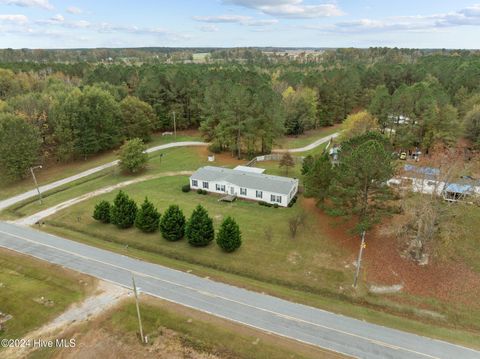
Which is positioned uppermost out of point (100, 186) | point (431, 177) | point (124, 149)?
point (431, 177)

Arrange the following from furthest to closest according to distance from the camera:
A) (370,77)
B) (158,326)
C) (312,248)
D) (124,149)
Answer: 1. (370,77)
2. (124,149)
3. (312,248)
4. (158,326)

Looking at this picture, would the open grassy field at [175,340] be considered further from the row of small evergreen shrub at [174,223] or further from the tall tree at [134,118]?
the tall tree at [134,118]

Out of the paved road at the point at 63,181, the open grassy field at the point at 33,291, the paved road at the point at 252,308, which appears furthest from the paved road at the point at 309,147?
the open grassy field at the point at 33,291

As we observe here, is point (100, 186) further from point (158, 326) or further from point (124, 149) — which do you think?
point (158, 326)

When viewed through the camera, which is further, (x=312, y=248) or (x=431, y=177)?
(x=312, y=248)

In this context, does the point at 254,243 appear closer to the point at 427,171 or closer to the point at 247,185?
the point at 247,185

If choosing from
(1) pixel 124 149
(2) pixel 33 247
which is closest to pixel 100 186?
(1) pixel 124 149

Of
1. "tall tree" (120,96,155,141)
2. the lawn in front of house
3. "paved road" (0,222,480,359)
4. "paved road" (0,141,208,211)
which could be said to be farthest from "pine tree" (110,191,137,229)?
"tall tree" (120,96,155,141)
